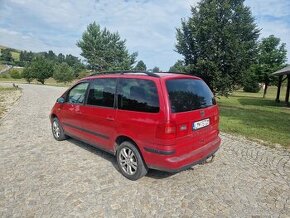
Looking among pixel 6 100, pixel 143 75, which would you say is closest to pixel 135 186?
pixel 143 75

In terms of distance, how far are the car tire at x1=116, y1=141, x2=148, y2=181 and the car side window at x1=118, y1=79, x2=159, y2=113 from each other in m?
0.73

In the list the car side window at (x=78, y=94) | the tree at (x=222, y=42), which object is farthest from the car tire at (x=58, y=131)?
the tree at (x=222, y=42)

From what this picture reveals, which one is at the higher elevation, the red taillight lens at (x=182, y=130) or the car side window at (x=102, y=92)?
the car side window at (x=102, y=92)

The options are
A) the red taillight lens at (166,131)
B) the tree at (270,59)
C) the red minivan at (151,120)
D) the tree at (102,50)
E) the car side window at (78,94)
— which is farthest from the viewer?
the tree at (102,50)

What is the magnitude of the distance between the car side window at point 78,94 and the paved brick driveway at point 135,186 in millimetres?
1293

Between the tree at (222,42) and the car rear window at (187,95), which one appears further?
the tree at (222,42)

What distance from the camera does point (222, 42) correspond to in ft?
53.4

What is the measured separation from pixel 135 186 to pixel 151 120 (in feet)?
4.23

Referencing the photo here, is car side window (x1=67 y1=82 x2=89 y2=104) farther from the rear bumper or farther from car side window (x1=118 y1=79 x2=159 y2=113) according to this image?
the rear bumper

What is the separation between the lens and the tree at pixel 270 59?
34062mm

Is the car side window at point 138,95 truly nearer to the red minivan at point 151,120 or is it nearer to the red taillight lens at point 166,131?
the red minivan at point 151,120

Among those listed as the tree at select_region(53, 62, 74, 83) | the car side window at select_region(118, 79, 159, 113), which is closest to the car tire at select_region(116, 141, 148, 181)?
the car side window at select_region(118, 79, 159, 113)

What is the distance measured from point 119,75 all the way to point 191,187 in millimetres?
2500

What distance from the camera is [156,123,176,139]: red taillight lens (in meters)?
3.77
